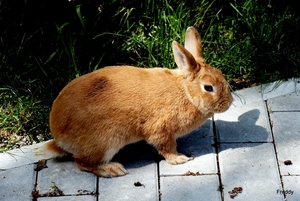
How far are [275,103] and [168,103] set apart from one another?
3.54 feet

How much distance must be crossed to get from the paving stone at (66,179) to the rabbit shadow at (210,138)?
0.30 metres

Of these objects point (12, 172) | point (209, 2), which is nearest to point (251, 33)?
point (209, 2)

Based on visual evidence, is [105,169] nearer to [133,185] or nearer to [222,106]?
[133,185]

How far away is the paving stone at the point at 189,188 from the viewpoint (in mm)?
4570

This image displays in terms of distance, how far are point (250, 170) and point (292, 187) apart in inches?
12.4

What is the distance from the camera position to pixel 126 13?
5.68 meters

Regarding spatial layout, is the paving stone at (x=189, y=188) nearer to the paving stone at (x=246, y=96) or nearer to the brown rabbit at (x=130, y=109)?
the brown rabbit at (x=130, y=109)

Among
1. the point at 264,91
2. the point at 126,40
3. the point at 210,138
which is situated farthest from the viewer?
the point at 126,40

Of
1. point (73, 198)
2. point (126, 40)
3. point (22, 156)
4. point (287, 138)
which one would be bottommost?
point (73, 198)

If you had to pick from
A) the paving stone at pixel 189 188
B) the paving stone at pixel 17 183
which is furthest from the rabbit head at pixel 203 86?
the paving stone at pixel 17 183

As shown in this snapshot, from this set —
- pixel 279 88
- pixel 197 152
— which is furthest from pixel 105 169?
pixel 279 88

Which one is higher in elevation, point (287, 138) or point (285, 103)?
point (285, 103)

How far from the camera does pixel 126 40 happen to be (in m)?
5.68

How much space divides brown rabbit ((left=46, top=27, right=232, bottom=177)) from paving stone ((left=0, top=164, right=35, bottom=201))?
248mm
